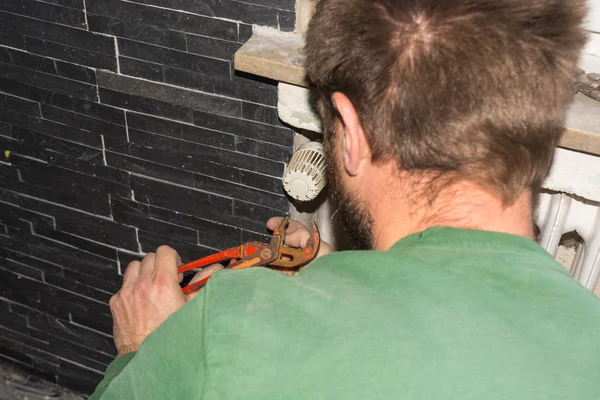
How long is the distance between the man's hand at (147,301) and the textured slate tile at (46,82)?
0.56 m

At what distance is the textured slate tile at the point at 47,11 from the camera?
156 cm

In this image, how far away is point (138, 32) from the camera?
5.02 feet

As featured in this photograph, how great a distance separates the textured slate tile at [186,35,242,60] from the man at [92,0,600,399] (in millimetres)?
436

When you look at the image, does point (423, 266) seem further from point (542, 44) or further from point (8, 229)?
point (8, 229)

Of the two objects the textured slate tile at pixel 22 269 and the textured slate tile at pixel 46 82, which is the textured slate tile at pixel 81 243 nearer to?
the textured slate tile at pixel 22 269

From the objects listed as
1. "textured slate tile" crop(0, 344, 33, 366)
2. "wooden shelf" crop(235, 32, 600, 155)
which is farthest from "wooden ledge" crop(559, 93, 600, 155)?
"textured slate tile" crop(0, 344, 33, 366)

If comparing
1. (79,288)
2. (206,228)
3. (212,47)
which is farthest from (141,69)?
(79,288)

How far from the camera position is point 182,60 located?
1537 millimetres

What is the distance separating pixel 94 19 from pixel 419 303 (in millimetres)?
1101

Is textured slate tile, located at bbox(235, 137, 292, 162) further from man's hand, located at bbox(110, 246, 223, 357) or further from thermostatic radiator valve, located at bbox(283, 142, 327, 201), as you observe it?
man's hand, located at bbox(110, 246, 223, 357)

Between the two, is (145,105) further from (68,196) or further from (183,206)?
(68,196)

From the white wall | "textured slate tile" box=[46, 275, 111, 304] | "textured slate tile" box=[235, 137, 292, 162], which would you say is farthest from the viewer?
"textured slate tile" box=[46, 275, 111, 304]

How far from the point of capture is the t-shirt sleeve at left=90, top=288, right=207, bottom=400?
816mm

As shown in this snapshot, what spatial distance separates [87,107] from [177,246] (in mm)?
438
